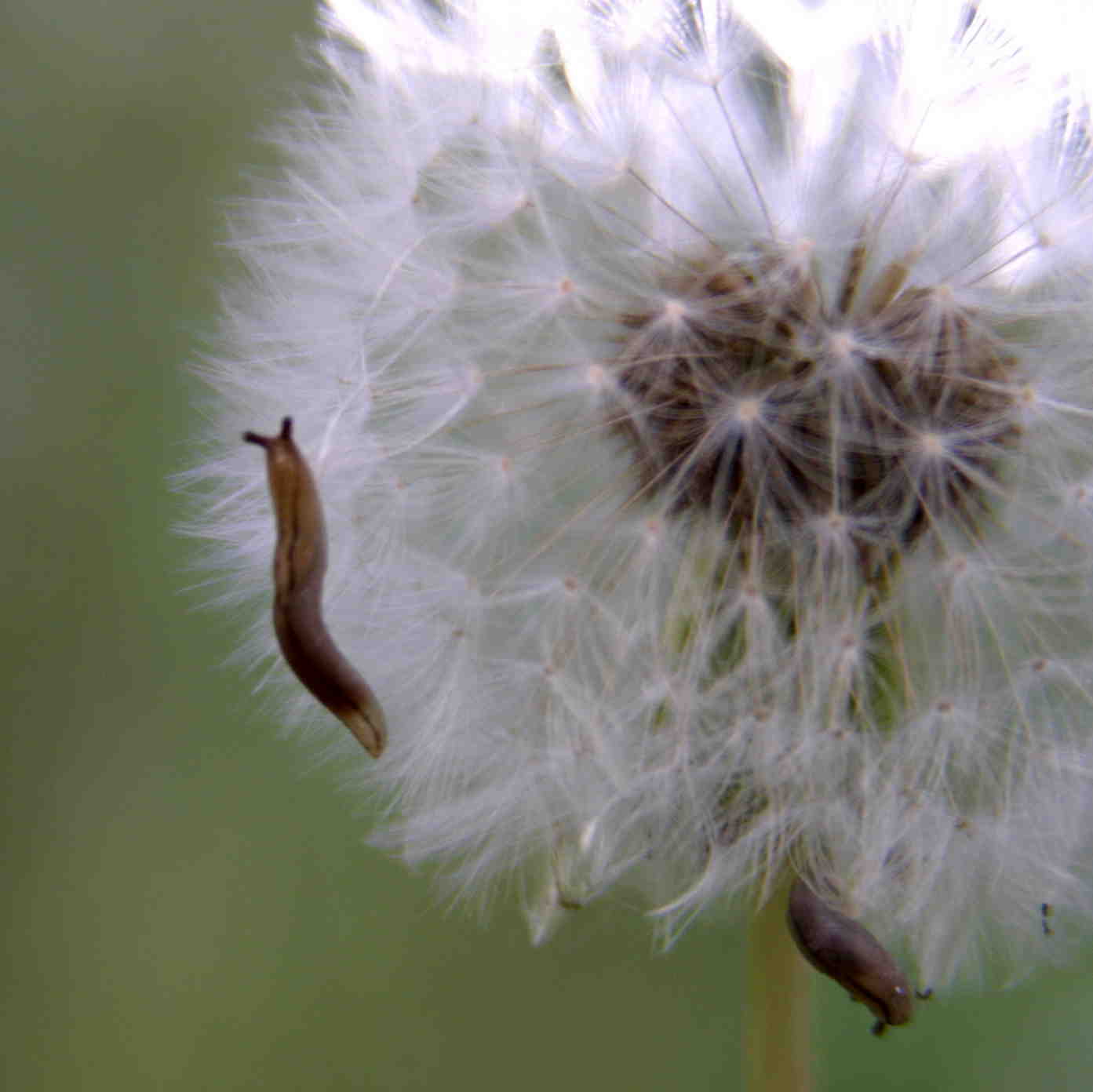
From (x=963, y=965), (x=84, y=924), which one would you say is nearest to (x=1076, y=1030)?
(x=963, y=965)

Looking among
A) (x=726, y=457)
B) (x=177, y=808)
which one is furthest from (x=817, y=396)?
(x=177, y=808)

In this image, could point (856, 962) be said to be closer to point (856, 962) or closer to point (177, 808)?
point (856, 962)

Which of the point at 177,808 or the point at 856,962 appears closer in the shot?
the point at 856,962

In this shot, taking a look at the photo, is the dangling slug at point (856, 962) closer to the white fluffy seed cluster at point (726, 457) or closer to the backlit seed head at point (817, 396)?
the white fluffy seed cluster at point (726, 457)

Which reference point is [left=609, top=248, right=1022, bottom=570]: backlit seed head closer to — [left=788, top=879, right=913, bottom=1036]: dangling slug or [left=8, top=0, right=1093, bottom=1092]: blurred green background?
[left=788, top=879, right=913, bottom=1036]: dangling slug

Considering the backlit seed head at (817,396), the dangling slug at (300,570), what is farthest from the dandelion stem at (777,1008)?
the dangling slug at (300,570)
